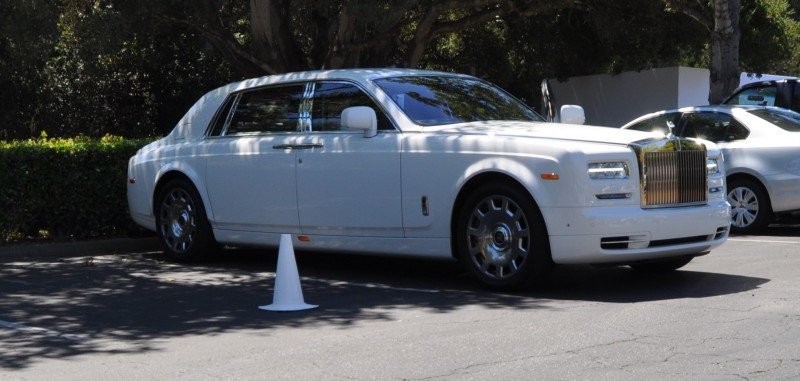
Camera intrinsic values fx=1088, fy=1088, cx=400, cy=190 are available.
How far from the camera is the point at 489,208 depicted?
8312 mm

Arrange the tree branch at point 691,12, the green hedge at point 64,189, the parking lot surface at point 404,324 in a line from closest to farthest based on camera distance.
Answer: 1. the parking lot surface at point 404,324
2. the green hedge at point 64,189
3. the tree branch at point 691,12

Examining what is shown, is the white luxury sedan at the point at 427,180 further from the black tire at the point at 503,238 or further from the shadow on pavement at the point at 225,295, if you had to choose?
the shadow on pavement at the point at 225,295

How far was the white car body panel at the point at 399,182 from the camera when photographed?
312 inches

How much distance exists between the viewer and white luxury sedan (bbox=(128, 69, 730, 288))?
314 inches

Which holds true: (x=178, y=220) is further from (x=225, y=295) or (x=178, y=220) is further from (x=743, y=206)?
(x=743, y=206)

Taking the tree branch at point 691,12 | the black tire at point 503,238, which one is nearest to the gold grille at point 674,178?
the black tire at point 503,238

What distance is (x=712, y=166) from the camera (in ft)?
28.9

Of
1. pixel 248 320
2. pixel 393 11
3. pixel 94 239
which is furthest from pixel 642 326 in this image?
pixel 393 11

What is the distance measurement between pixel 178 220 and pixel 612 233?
15.5 ft

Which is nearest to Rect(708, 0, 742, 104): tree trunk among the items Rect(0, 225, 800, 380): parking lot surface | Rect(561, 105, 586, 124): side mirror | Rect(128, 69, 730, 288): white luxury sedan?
Rect(0, 225, 800, 380): parking lot surface

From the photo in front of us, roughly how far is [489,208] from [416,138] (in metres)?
0.90

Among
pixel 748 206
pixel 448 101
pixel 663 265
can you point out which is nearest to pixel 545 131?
pixel 448 101

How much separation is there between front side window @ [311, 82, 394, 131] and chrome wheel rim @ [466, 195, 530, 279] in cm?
156

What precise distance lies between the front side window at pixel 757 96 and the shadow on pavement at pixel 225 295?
26.6 ft
